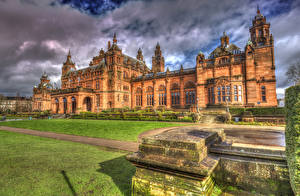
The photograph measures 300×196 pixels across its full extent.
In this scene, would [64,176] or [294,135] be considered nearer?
[294,135]

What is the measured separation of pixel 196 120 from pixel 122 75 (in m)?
33.2

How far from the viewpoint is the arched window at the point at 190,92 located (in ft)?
125

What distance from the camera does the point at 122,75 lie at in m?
48.3

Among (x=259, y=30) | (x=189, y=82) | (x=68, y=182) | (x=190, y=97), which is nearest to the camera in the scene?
(x=68, y=182)

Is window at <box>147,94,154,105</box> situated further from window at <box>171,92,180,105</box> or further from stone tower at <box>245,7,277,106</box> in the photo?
stone tower at <box>245,7,277,106</box>

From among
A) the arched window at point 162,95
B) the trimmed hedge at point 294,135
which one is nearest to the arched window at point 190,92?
the arched window at point 162,95

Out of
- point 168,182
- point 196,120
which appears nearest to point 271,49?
point 196,120

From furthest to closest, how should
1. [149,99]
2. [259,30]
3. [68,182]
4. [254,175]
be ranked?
[149,99]
[259,30]
[68,182]
[254,175]

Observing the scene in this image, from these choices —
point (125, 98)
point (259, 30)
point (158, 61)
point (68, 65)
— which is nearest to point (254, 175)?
point (259, 30)

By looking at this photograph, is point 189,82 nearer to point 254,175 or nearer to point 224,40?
point 224,40

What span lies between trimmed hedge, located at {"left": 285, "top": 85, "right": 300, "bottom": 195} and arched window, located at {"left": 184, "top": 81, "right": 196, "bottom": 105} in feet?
120

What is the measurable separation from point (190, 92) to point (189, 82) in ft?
9.25

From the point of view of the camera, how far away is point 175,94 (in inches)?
1633

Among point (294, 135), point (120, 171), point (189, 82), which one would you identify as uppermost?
point (189, 82)
